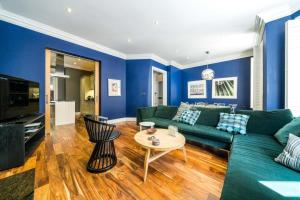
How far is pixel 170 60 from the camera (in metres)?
5.63

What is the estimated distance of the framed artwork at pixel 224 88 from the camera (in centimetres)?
475

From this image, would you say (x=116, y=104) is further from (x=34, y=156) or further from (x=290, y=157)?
(x=290, y=157)

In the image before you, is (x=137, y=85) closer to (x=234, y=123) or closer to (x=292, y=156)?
(x=234, y=123)

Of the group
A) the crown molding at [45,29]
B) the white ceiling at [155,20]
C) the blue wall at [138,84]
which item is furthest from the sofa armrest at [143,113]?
the crown molding at [45,29]

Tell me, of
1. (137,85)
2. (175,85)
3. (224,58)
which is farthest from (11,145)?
(224,58)

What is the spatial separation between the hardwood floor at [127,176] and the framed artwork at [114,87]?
2.55 m

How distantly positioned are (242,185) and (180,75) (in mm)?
6044

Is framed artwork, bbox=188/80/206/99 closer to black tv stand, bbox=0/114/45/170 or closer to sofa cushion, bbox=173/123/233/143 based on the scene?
sofa cushion, bbox=173/123/233/143

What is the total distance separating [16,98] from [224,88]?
628 cm

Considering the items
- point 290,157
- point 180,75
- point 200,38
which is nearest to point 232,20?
point 200,38

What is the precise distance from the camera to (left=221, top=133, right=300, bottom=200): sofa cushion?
0.79 meters

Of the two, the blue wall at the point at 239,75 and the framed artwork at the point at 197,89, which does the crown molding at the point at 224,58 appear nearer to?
the blue wall at the point at 239,75

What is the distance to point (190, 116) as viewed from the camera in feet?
9.11

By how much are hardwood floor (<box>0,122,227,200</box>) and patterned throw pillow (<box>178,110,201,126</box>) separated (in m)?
0.68
